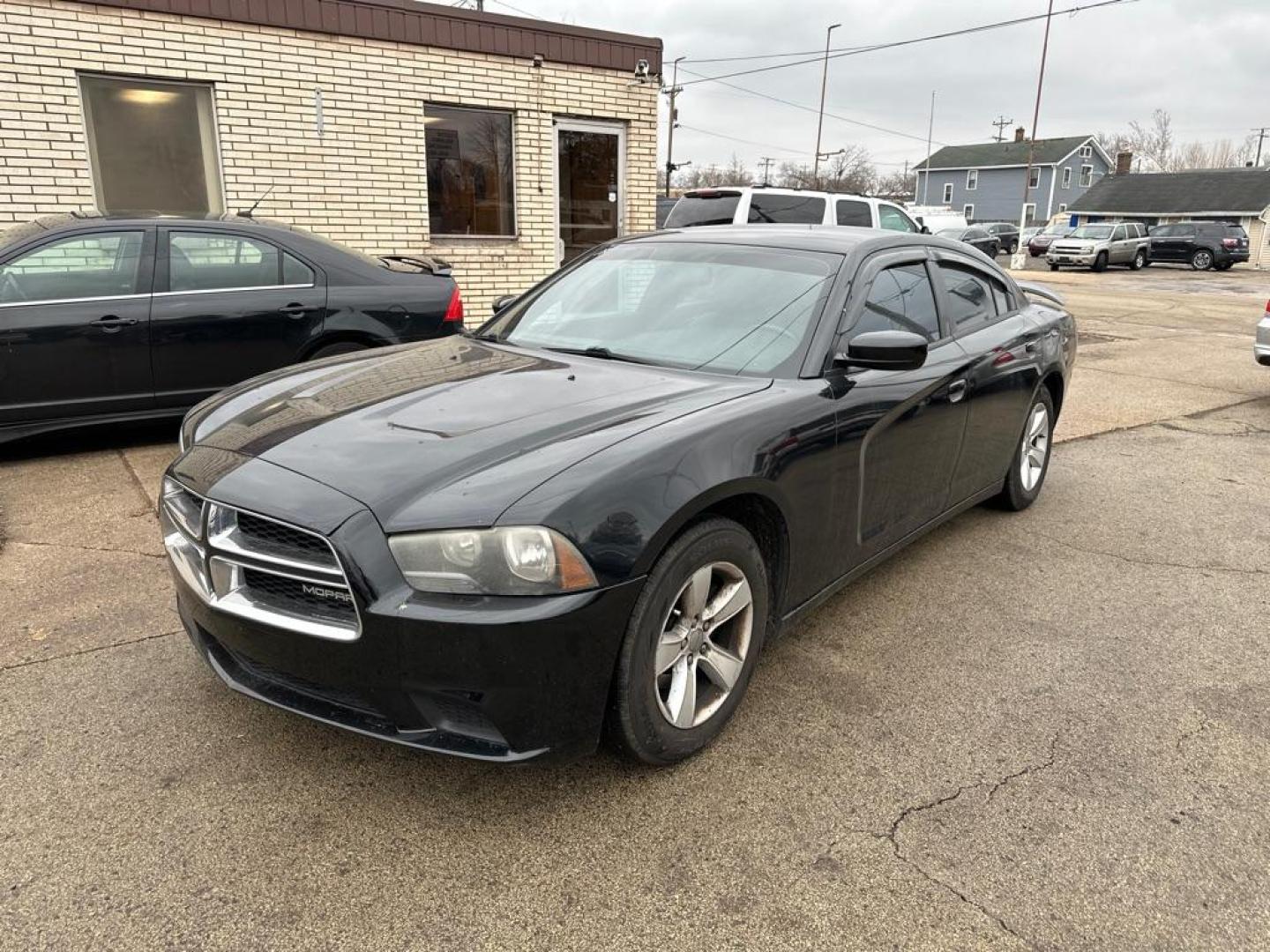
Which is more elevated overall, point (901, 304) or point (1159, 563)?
point (901, 304)

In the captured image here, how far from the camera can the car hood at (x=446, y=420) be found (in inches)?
91.4

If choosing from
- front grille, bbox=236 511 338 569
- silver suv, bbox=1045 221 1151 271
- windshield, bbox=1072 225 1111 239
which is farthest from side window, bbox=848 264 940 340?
windshield, bbox=1072 225 1111 239

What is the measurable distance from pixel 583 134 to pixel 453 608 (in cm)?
895

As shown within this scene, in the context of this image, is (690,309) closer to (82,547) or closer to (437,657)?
(437,657)

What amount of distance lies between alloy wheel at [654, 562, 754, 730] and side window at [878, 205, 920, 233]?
10.1 meters

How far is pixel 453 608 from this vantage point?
2.19 metres

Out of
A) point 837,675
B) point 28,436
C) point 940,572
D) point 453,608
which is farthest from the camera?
point 28,436

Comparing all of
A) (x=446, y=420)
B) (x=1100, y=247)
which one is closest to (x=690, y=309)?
(x=446, y=420)

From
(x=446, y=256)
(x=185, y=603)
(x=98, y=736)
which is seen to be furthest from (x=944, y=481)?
(x=446, y=256)

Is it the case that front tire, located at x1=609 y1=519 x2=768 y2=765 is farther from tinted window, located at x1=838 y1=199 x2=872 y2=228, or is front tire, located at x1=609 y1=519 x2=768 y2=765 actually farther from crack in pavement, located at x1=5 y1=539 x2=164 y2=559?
tinted window, located at x1=838 y1=199 x2=872 y2=228

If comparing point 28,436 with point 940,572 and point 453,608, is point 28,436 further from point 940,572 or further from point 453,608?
point 940,572

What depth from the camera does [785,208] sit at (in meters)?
10.9

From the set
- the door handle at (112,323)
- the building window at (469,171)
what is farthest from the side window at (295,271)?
the building window at (469,171)

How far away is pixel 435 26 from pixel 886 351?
746 centimetres
